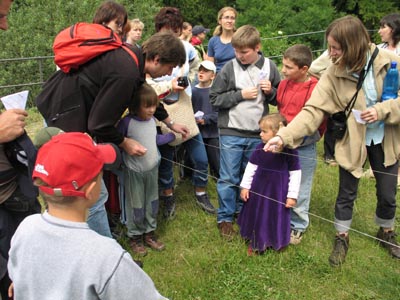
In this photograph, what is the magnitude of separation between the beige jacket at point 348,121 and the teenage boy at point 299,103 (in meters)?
0.29

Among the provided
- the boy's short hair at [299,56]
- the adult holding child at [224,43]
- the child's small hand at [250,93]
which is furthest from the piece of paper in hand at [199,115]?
the adult holding child at [224,43]

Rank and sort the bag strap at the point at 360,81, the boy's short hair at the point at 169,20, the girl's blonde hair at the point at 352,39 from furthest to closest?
the boy's short hair at the point at 169,20 → the bag strap at the point at 360,81 → the girl's blonde hair at the point at 352,39

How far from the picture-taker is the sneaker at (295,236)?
136 inches

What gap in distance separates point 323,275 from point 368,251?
0.55 meters

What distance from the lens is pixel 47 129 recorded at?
2.24 meters

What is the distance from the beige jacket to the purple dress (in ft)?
0.67

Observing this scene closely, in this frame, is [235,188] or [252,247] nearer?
[252,247]

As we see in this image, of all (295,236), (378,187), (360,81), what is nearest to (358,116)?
(360,81)

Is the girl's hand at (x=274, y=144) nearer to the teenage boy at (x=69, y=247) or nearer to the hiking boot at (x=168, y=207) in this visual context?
the hiking boot at (x=168, y=207)

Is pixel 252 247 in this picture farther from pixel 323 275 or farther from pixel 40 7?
pixel 40 7

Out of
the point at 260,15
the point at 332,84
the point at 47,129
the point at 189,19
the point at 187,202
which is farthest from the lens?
the point at 189,19

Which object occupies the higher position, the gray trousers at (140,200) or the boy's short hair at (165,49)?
the boy's short hair at (165,49)

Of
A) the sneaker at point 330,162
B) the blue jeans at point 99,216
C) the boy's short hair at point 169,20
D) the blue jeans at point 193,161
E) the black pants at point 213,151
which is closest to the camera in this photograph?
the blue jeans at point 99,216

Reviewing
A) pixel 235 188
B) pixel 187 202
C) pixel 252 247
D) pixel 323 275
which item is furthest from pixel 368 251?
pixel 187 202
